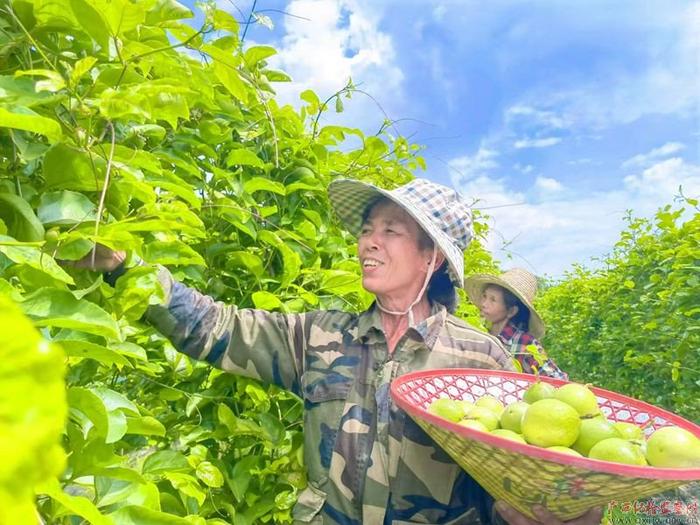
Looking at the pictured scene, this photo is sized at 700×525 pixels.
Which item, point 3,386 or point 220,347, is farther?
point 220,347

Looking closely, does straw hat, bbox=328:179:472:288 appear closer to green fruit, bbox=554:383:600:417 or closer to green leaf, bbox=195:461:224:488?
green fruit, bbox=554:383:600:417

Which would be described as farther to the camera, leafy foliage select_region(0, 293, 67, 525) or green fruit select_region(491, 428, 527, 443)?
green fruit select_region(491, 428, 527, 443)

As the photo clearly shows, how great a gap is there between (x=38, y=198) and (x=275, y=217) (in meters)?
1.08

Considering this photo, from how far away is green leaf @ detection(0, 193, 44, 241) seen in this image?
807mm

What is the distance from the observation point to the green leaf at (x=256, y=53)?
1.64 m

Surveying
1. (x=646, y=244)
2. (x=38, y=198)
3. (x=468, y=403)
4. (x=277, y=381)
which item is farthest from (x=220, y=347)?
(x=646, y=244)

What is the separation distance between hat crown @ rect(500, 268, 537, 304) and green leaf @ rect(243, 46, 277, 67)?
312 cm

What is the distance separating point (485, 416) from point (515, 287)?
3068 mm

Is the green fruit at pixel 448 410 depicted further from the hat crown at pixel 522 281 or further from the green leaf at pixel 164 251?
the hat crown at pixel 522 281

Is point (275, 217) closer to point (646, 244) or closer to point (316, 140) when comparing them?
point (316, 140)

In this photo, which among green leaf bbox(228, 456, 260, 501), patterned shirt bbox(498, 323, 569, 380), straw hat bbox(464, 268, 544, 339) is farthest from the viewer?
straw hat bbox(464, 268, 544, 339)

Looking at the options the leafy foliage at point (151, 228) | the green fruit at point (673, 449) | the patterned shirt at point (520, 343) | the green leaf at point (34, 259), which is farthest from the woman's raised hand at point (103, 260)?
the patterned shirt at point (520, 343)

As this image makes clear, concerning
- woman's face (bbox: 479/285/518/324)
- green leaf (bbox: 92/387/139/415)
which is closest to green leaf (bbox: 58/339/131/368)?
green leaf (bbox: 92/387/139/415)

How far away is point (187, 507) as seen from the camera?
139 cm
